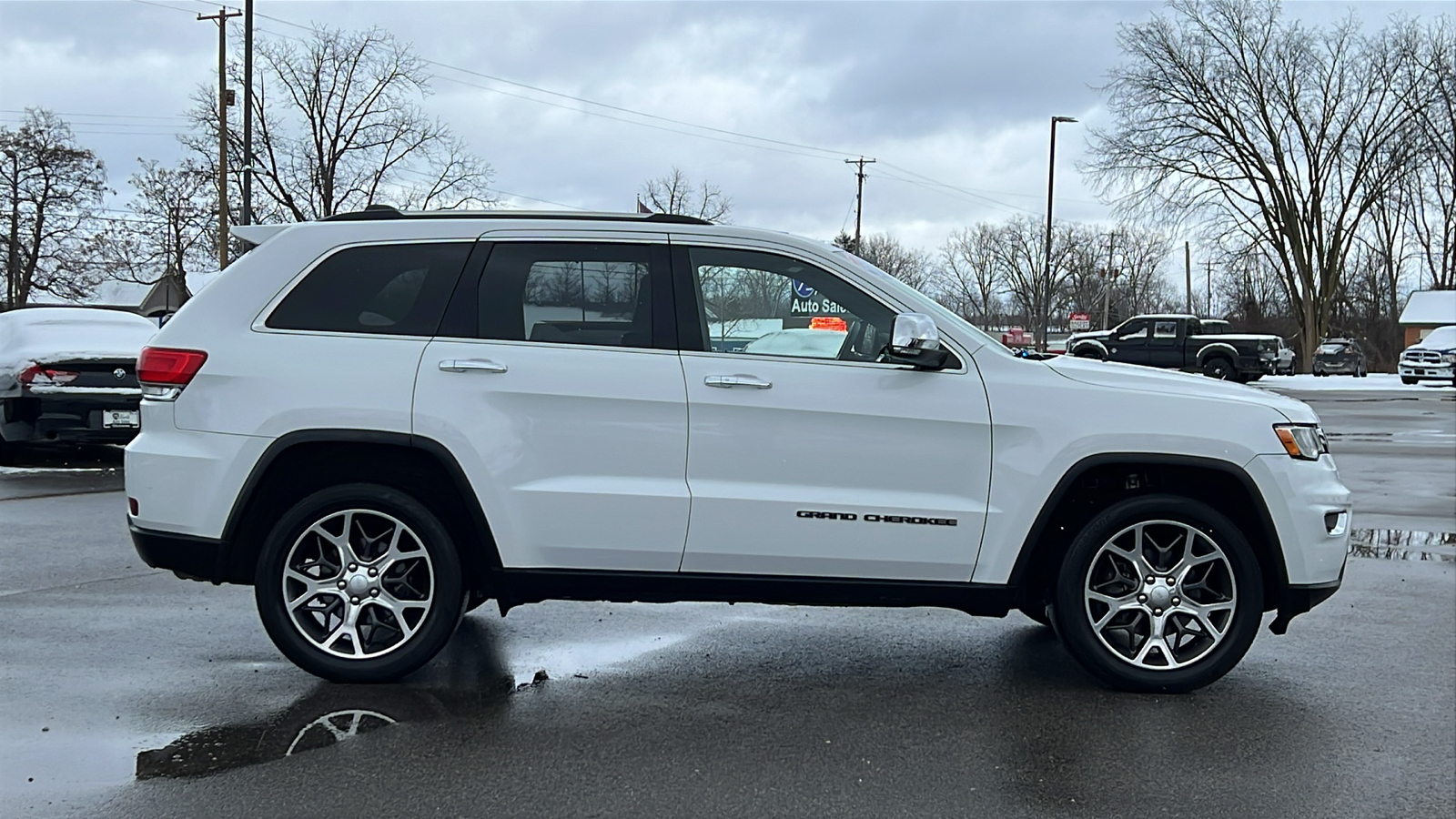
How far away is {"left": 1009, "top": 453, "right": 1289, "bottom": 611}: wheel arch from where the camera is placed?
15.5ft

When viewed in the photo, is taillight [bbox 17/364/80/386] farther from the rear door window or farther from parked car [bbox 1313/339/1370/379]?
parked car [bbox 1313/339/1370/379]

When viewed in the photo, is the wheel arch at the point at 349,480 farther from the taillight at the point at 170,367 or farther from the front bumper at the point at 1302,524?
the front bumper at the point at 1302,524

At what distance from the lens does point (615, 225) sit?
4941 millimetres

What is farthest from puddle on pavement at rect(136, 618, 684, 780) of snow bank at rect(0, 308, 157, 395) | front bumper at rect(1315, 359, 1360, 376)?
front bumper at rect(1315, 359, 1360, 376)

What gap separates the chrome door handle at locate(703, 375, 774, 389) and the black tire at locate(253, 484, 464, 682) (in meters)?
1.21

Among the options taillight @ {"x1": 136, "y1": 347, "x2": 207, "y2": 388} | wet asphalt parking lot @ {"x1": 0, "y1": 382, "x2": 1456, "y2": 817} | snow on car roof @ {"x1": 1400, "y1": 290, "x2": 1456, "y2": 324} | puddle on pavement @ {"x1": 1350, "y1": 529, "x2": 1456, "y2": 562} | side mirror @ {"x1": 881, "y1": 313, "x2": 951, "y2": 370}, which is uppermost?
→ snow on car roof @ {"x1": 1400, "y1": 290, "x2": 1456, "y2": 324}

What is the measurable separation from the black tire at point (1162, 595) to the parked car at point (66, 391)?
944 cm

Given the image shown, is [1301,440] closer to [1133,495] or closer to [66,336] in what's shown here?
[1133,495]

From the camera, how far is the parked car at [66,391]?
11.4m

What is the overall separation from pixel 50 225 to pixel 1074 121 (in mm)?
46321

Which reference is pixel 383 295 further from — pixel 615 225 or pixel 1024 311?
pixel 1024 311

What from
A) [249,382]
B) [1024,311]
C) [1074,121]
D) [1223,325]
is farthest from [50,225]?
[1024,311]

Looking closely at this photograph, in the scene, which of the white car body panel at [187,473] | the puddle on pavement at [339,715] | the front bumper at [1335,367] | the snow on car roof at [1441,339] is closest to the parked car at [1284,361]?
the front bumper at [1335,367]

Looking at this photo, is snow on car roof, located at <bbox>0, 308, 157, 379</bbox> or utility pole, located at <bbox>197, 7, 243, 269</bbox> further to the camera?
utility pole, located at <bbox>197, 7, 243, 269</bbox>
